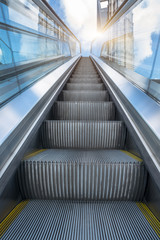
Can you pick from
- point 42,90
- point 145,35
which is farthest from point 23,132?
point 145,35

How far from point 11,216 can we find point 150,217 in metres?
0.86

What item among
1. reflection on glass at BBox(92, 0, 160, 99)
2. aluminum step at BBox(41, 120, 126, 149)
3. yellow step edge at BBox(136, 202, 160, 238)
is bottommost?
yellow step edge at BBox(136, 202, 160, 238)

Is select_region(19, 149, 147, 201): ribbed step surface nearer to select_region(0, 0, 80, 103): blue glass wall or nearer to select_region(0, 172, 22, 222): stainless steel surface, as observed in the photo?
select_region(0, 172, 22, 222): stainless steel surface

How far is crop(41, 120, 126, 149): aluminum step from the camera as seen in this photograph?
1700mm

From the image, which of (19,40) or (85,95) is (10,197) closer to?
(85,95)

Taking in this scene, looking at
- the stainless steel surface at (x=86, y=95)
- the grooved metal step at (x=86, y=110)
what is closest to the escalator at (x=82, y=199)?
the grooved metal step at (x=86, y=110)

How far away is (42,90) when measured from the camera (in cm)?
198

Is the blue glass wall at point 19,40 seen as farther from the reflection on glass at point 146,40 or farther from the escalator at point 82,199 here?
the reflection on glass at point 146,40

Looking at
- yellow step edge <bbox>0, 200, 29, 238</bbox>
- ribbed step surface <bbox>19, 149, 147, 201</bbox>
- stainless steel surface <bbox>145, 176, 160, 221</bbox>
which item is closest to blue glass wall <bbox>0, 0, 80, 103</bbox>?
ribbed step surface <bbox>19, 149, 147, 201</bbox>

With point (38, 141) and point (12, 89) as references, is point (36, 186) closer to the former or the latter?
point (38, 141)

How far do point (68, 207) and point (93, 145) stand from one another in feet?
2.36

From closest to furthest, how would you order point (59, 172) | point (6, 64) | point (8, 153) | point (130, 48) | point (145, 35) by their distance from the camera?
point (8, 153), point (59, 172), point (6, 64), point (145, 35), point (130, 48)

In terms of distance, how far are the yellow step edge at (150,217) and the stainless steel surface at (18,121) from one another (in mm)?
876

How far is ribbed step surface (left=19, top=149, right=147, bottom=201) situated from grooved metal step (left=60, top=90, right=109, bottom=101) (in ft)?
5.22
